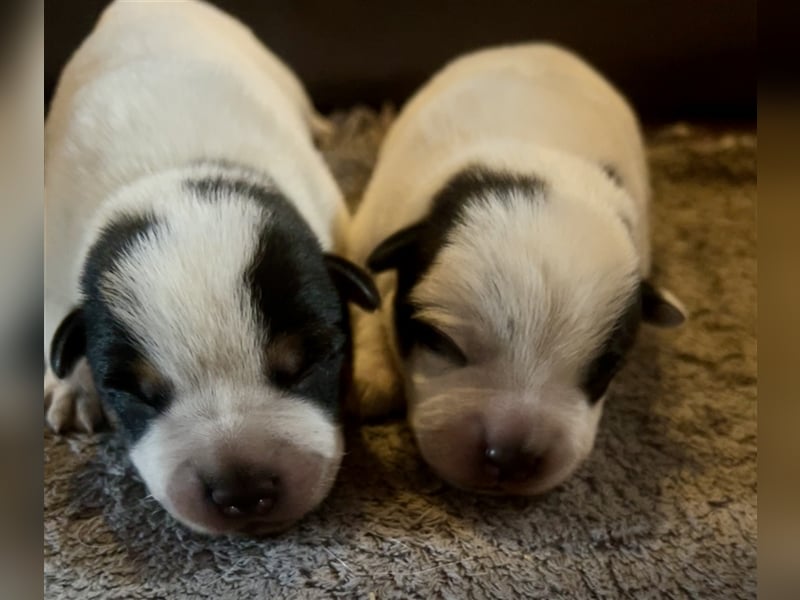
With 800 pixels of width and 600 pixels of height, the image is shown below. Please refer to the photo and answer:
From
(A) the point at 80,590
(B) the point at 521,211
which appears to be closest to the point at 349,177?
(B) the point at 521,211

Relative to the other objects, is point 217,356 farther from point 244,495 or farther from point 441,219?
point 441,219

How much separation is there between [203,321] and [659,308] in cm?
93

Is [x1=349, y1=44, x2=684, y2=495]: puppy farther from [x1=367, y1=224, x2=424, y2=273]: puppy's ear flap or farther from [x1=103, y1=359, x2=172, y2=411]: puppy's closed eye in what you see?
[x1=103, y1=359, x2=172, y2=411]: puppy's closed eye

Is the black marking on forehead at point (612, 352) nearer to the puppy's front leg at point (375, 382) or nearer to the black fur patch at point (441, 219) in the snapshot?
the black fur patch at point (441, 219)

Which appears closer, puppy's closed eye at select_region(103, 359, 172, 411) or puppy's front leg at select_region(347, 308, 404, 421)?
puppy's closed eye at select_region(103, 359, 172, 411)

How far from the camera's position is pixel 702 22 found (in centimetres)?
301

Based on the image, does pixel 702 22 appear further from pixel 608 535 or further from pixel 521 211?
pixel 608 535

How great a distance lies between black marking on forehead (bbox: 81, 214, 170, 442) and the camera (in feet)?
4.91

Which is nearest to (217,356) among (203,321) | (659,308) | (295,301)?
(203,321)

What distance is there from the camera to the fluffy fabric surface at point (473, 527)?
1.51 m

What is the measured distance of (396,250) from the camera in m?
1.77

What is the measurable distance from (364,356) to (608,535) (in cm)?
64

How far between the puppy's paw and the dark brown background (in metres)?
1.52

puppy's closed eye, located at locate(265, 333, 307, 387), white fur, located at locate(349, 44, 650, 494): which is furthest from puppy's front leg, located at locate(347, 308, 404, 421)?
puppy's closed eye, located at locate(265, 333, 307, 387)
